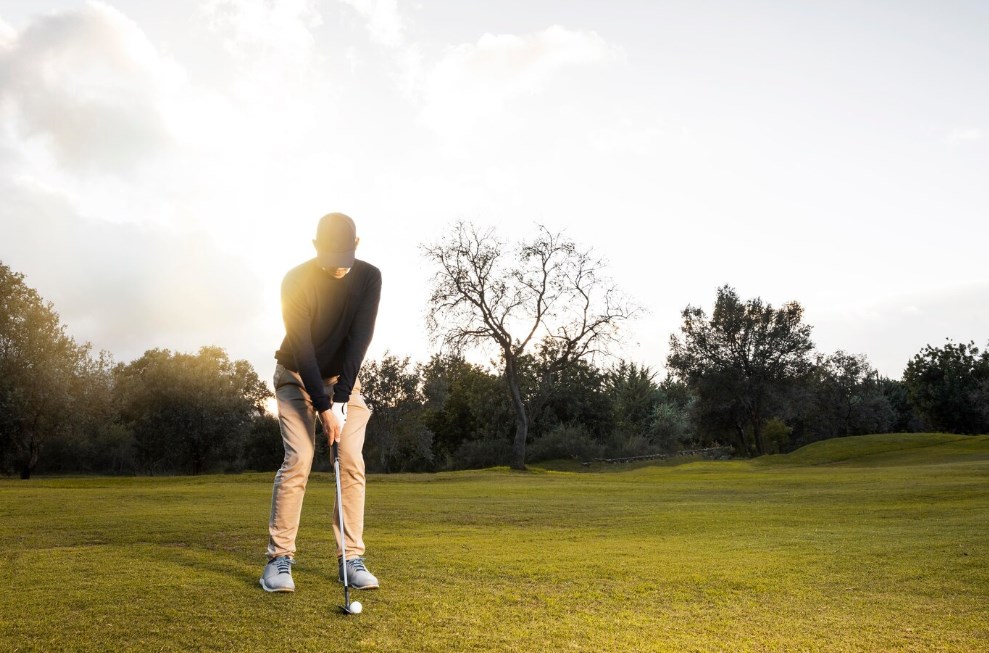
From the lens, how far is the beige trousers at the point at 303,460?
548 cm

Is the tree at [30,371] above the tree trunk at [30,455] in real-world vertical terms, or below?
above

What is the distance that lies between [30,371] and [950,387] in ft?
239

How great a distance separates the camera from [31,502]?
1424cm

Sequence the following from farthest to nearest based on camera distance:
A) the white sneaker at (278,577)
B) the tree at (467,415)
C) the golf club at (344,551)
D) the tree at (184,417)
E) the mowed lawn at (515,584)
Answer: the tree at (467,415) → the tree at (184,417) → the white sneaker at (278,577) → the golf club at (344,551) → the mowed lawn at (515,584)

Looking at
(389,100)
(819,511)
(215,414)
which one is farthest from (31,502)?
(215,414)

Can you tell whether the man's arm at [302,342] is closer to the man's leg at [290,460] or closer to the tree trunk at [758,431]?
the man's leg at [290,460]

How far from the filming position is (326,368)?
5.79 meters

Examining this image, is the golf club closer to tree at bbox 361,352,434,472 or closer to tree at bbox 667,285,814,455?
tree at bbox 361,352,434,472

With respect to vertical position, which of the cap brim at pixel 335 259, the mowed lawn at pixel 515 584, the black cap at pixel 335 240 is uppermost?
the black cap at pixel 335 240

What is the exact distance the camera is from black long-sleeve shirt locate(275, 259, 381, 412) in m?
5.44

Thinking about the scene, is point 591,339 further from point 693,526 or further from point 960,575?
point 960,575

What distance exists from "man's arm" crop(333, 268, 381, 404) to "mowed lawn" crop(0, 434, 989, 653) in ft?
4.50

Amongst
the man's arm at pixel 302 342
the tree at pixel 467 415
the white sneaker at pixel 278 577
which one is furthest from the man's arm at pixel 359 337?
the tree at pixel 467 415

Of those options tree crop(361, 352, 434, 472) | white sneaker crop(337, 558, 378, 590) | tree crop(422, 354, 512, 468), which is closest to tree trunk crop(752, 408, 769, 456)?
tree crop(422, 354, 512, 468)
